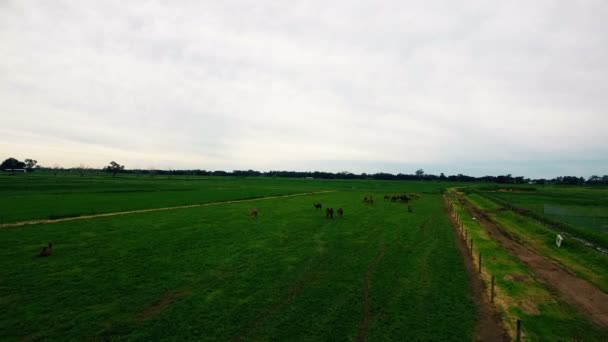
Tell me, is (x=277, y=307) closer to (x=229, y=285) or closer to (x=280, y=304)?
(x=280, y=304)

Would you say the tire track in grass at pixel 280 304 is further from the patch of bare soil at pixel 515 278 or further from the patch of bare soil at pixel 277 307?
the patch of bare soil at pixel 515 278

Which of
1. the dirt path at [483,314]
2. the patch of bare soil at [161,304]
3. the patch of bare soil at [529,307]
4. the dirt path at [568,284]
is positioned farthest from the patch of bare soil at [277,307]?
the dirt path at [568,284]

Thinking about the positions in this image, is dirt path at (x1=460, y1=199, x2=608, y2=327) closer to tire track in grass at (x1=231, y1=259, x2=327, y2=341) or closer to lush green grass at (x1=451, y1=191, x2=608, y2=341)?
lush green grass at (x1=451, y1=191, x2=608, y2=341)

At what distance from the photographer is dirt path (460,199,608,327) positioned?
1548cm

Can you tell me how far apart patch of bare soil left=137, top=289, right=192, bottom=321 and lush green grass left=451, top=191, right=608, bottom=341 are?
54.0ft

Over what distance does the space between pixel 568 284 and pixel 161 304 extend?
25411 mm

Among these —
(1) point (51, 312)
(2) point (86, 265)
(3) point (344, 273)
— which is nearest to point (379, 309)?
(3) point (344, 273)

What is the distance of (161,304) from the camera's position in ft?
47.6

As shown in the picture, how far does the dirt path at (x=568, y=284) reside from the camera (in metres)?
15.5

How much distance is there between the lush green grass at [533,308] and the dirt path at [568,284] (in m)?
0.70

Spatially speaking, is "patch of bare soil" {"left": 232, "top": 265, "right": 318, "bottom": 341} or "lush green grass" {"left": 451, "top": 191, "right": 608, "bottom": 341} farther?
"lush green grass" {"left": 451, "top": 191, "right": 608, "bottom": 341}

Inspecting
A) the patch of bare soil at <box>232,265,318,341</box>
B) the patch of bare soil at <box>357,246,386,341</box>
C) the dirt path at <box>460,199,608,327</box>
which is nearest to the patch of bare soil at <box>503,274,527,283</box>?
the dirt path at <box>460,199,608,327</box>

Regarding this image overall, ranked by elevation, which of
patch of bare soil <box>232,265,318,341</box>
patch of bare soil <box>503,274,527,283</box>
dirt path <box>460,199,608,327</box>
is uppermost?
patch of bare soil <box>232,265,318,341</box>

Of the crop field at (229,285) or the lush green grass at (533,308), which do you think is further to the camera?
the lush green grass at (533,308)
